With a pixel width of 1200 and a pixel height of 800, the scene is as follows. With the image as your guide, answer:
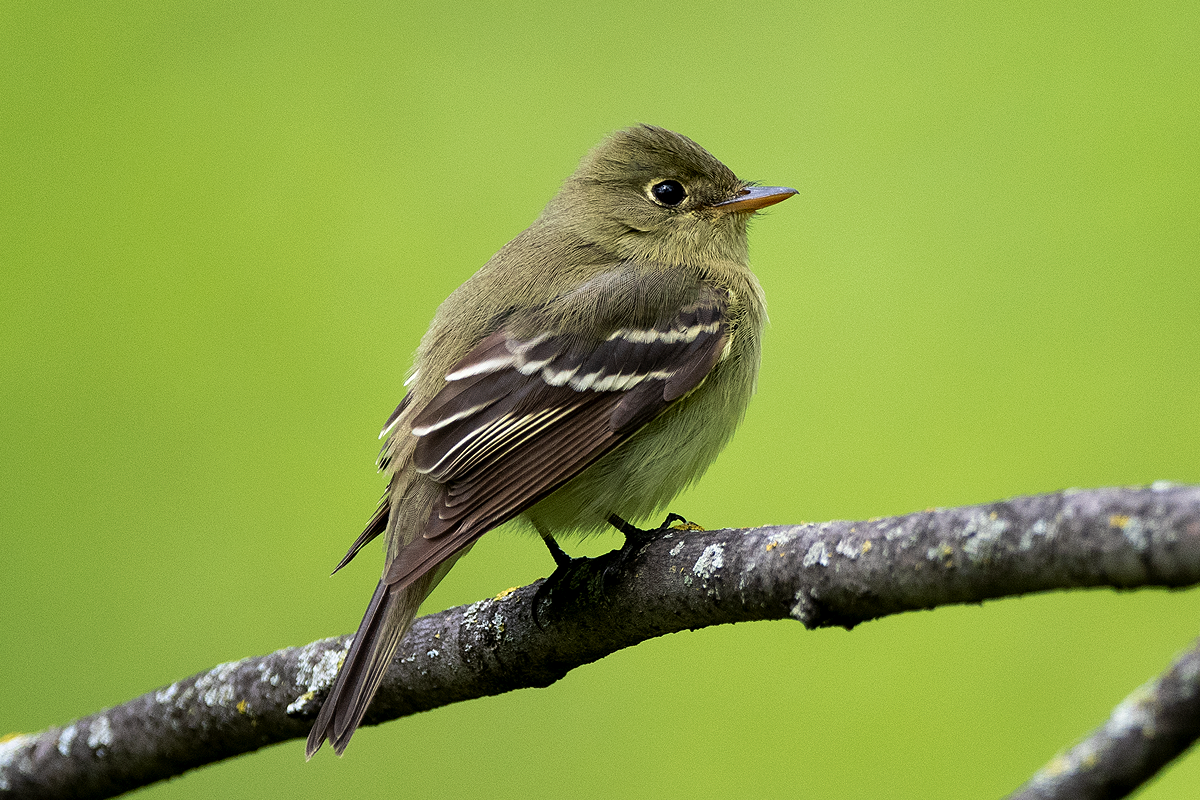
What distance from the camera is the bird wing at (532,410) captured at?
3.37 m

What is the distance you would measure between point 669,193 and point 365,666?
2.51m

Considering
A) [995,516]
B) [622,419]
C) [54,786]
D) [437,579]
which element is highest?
[995,516]

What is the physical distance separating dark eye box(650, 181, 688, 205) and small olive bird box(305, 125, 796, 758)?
0.20 meters

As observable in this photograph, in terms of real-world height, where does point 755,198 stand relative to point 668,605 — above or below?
above

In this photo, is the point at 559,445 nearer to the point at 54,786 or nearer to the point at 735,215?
the point at 735,215

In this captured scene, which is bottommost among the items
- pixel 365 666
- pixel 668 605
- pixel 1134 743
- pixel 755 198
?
pixel 365 666

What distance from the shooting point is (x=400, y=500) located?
371 centimetres

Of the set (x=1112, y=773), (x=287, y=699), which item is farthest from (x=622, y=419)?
(x=1112, y=773)

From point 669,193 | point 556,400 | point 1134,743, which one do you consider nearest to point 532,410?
point 556,400

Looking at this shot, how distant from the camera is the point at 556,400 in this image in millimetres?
3666

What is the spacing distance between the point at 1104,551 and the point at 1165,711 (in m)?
0.27

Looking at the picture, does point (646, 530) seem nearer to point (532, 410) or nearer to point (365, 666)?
point (532, 410)

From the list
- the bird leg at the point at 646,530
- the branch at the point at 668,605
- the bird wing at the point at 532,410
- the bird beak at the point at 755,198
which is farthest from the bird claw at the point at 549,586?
the bird beak at the point at 755,198

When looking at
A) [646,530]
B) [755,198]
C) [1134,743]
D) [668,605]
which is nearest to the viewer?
[1134,743]
